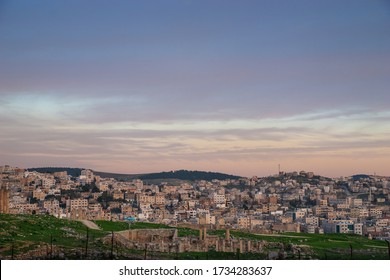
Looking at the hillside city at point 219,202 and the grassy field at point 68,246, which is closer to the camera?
the grassy field at point 68,246

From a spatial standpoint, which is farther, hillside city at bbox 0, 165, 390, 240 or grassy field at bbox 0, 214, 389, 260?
hillside city at bbox 0, 165, 390, 240

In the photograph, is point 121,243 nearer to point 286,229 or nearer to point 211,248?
point 211,248

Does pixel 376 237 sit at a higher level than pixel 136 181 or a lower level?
lower

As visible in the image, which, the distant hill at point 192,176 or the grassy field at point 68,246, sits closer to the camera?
the grassy field at point 68,246

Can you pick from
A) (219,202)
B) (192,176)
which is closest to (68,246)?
(192,176)

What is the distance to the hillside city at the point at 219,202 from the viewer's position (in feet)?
49.7

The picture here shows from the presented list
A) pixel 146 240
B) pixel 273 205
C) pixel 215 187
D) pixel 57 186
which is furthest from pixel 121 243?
pixel 273 205

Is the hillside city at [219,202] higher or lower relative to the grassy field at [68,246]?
higher

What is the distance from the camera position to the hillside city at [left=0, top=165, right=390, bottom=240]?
1515 cm

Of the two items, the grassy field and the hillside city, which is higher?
the hillside city

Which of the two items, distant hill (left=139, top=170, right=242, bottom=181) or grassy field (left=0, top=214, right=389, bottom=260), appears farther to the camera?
distant hill (left=139, top=170, right=242, bottom=181)

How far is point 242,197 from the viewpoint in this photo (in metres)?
17.6
